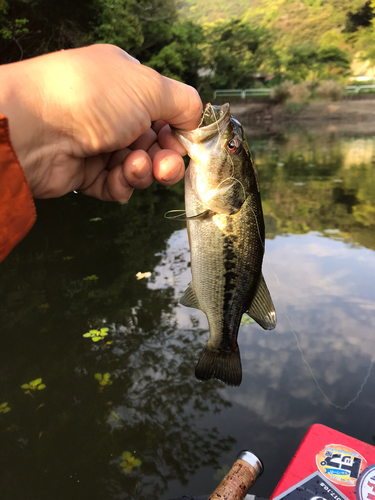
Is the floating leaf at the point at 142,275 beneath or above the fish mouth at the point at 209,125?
beneath

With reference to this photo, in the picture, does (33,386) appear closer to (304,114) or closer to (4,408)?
(4,408)

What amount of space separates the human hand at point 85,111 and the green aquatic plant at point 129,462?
202cm

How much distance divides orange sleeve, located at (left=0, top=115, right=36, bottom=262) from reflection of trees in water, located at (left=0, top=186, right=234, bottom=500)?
6.89 feet

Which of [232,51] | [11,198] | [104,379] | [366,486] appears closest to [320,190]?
[104,379]

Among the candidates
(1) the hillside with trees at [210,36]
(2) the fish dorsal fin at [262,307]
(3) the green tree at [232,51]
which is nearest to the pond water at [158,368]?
(2) the fish dorsal fin at [262,307]

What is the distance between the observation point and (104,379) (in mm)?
3531

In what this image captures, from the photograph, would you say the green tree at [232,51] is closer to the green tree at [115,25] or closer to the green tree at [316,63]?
the green tree at [316,63]

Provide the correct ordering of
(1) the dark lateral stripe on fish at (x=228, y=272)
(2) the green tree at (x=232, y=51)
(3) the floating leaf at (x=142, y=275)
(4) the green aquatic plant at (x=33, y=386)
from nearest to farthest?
(1) the dark lateral stripe on fish at (x=228, y=272) < (4) the green aquatic plant at (x=33, y=386) < (3) the floating leaf at (x=142, y=275) < (2) the green tree at (x=232, y=51)

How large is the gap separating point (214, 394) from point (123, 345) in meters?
1.16

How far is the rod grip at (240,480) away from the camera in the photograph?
1.63 m

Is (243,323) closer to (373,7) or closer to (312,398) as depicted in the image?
(312,398)

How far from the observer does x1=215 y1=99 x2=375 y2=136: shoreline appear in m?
29.2

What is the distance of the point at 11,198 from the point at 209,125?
976mm

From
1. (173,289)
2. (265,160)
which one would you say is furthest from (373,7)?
(173,289)
